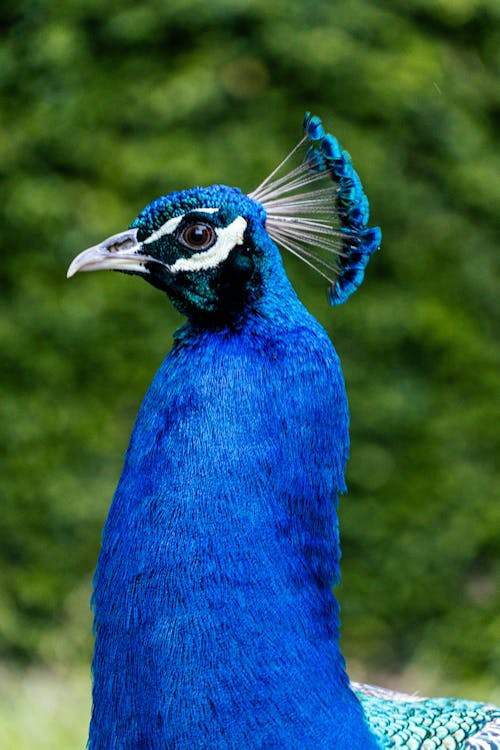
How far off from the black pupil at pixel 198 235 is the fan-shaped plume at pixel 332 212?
19cm

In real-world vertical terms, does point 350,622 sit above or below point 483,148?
below

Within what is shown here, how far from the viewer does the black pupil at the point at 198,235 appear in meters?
1.65

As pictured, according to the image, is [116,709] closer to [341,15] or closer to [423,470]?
[423,470]

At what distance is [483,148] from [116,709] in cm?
272

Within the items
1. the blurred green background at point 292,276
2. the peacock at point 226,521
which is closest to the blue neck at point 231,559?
the peacock at point 226,521

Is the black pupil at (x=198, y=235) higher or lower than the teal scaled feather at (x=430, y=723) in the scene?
higher

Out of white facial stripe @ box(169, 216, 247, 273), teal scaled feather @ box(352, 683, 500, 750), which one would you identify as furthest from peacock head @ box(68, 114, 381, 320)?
teal scaled feather @ box(352, 683, 500, 750)

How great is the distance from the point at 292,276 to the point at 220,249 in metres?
2.02

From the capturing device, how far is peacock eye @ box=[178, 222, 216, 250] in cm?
165

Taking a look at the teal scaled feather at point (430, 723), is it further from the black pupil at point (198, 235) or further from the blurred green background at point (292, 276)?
the blurred green background at point (292, 276)

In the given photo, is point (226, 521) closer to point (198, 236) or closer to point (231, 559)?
point (231, 559)

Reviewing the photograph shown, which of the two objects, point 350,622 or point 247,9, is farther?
point 350,622

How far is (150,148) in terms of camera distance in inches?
143

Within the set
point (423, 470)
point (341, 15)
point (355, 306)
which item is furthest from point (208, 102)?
point (423, 470)
